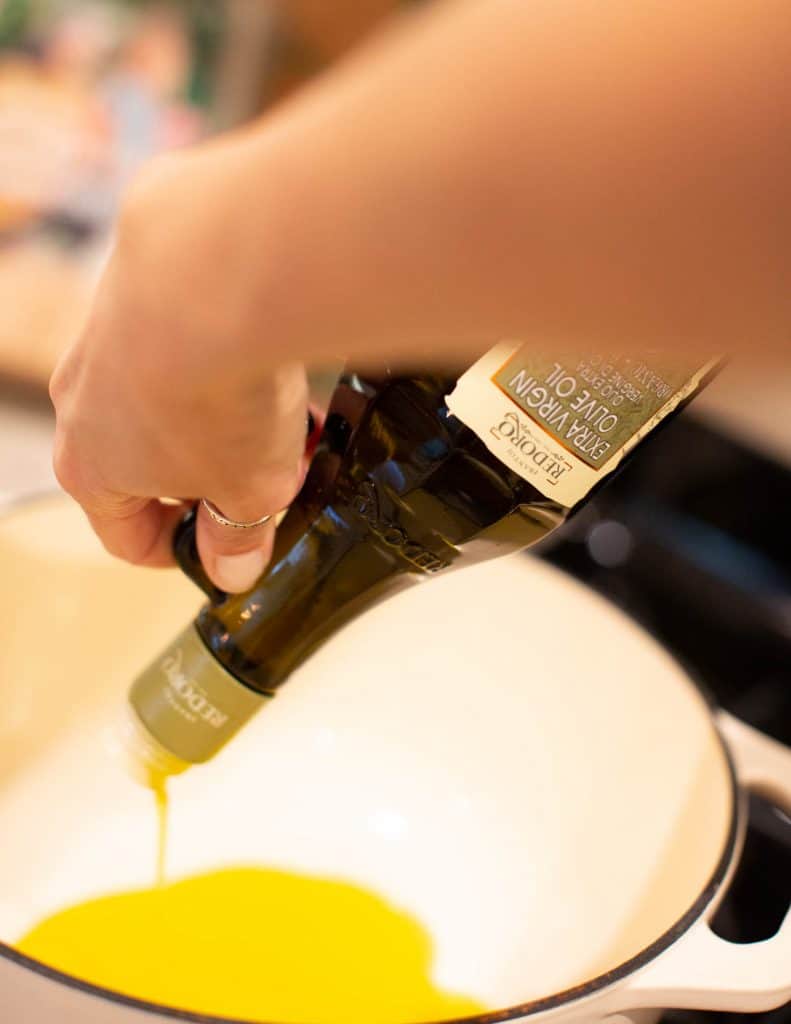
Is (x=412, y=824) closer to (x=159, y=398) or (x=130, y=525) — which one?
(x=130, y=525)

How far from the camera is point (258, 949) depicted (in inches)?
21.0

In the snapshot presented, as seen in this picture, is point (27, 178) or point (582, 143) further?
point (27, 178)

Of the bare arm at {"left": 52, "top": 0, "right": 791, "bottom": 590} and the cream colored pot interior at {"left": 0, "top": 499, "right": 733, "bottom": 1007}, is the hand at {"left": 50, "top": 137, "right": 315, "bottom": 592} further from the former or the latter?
the cream colored pot interior at {"left": 0, "top": 499, "right": 733, "bottom": 1007}

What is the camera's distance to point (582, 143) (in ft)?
0.68

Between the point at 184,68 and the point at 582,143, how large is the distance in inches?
36.7

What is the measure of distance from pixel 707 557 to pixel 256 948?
453 millimetres

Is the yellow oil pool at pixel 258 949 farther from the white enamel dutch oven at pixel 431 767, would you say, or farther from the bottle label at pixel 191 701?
the bottle label at pixel 191 701

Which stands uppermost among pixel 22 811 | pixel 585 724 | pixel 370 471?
pixel 370 471

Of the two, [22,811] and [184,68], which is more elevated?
[184,68]

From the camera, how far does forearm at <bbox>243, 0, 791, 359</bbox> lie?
0.20 meters

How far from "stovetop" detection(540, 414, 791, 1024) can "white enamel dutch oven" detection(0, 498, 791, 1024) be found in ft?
0.41

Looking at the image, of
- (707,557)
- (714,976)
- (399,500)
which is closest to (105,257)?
(707,557)

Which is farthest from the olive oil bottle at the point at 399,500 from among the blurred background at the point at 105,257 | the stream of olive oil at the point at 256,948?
the blurred background at the point at 105,257

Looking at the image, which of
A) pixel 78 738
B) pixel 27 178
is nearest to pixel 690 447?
pixel 78 738
